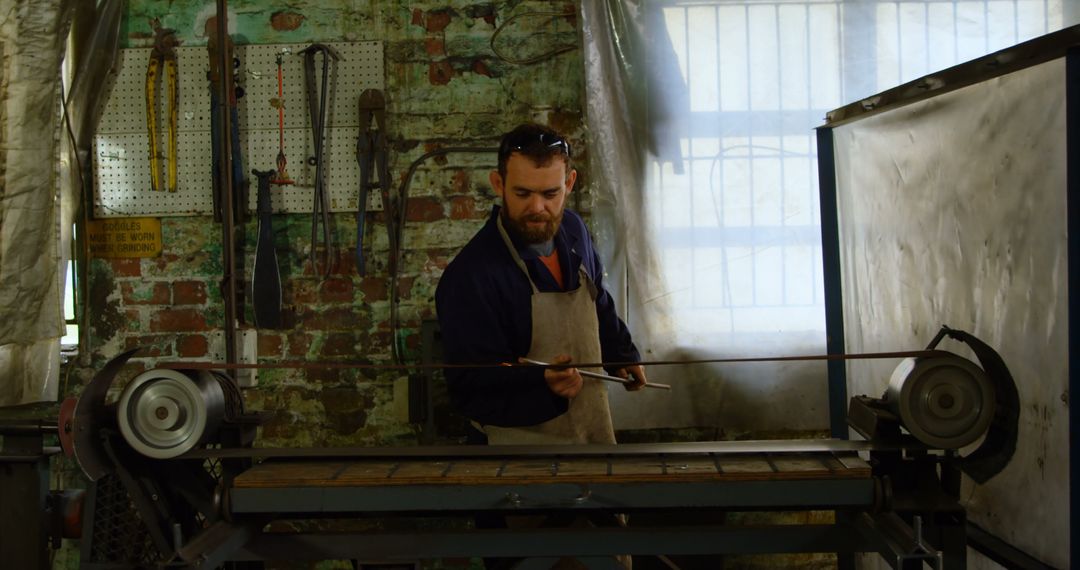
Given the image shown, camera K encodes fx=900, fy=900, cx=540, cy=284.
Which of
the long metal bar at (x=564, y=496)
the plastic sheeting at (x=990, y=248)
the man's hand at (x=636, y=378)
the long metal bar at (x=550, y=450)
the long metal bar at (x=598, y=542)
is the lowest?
the long metal bar at (x=598, y=542)

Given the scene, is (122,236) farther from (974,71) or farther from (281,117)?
(974,71)

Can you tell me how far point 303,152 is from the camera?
112 inches

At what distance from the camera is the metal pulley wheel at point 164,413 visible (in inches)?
68.9

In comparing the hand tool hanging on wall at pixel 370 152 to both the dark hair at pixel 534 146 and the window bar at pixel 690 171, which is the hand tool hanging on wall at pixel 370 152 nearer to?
the dark hair at pixel 534 146

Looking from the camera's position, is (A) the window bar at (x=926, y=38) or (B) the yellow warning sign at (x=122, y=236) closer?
(A) the window bar at (x=926, y=38)

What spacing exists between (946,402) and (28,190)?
2.56 meters

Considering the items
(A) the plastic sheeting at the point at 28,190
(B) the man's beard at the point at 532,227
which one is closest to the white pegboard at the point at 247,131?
(A) the plastic sheeting at the point at 28,190

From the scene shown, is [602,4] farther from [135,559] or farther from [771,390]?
[135,559]

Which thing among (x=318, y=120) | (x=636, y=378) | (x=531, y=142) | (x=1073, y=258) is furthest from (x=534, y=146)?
(x=1073, y=258)

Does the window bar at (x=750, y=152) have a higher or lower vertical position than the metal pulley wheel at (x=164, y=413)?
higher

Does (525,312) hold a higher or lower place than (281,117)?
lower

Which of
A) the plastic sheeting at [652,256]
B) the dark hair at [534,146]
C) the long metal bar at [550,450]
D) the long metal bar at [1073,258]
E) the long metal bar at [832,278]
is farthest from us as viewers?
the plastic sheeting at [652,256]

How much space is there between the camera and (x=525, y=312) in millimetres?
2275

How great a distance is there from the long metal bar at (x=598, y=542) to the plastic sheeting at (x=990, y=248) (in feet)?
1.44
